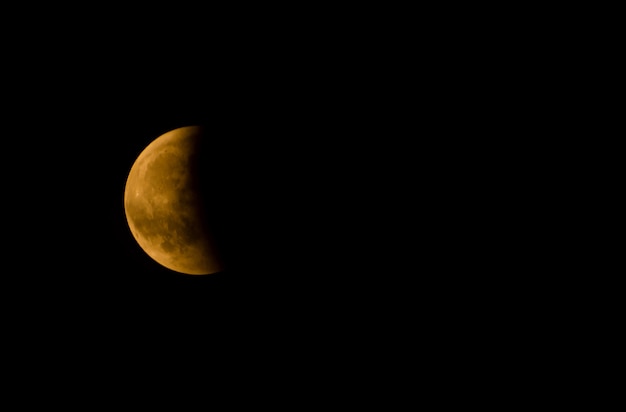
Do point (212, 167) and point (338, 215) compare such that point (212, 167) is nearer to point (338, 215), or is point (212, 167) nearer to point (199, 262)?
point (199, 262)

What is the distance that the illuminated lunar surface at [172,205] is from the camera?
2.08 meters

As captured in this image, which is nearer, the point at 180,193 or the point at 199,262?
the point at 180,193

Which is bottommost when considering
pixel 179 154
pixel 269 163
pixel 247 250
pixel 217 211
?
pixel 247 250

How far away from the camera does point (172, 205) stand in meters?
2.10

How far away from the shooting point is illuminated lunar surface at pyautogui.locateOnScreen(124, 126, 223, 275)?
2.08 m

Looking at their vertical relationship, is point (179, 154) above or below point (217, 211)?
above

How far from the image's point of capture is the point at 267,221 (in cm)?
206

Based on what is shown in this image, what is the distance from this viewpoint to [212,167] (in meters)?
2.04

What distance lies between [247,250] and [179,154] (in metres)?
0.69

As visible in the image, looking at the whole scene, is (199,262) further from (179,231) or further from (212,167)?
(212,167)

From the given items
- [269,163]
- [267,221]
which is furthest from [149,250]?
[269,163]

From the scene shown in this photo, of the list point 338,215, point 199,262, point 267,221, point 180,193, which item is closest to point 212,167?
point 180,193

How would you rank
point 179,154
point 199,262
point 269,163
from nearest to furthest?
point 269,163, point 179,154, point 199,262

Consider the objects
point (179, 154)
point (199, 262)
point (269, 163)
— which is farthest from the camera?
point (199, 262)
